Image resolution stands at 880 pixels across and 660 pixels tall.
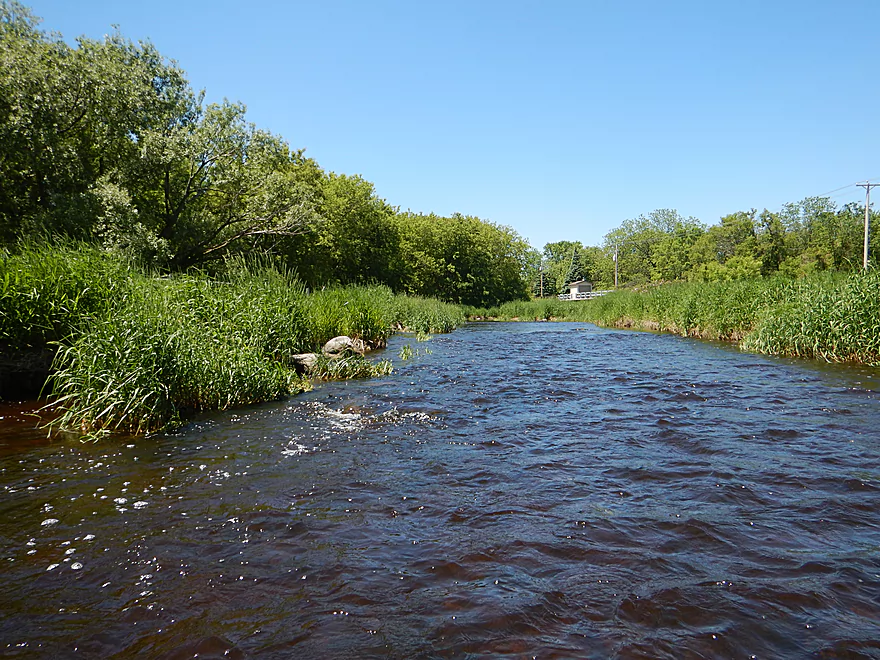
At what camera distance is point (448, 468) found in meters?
5.96

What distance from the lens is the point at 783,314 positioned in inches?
601

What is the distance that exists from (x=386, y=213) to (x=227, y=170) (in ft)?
89.8

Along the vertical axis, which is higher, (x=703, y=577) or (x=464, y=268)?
(x=464, y=268)

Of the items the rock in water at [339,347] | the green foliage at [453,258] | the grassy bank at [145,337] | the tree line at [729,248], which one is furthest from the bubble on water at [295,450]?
the green foliage at [453,258]

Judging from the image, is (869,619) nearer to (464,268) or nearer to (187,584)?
(187,584)

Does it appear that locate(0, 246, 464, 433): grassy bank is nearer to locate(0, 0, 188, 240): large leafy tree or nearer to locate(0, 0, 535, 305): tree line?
locate(0, 0, 535, 305): tree line

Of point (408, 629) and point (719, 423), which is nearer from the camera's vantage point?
point (408, 629)

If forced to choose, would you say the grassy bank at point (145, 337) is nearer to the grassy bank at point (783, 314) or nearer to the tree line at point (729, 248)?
the grassy bank at point (783, 314)

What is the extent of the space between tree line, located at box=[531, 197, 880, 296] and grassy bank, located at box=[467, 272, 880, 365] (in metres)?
12.1

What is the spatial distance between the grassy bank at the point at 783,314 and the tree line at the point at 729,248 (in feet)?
39.6

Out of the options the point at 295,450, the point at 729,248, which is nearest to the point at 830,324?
the point at 295,450

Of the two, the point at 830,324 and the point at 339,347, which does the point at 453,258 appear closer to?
the point at 339,347

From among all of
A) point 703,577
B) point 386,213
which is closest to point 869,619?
point 703,577

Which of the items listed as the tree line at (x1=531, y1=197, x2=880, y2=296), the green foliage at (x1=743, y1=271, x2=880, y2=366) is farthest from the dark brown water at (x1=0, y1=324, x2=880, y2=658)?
the tree line at (x1=531, y1=197, x2=880, y2=296)
